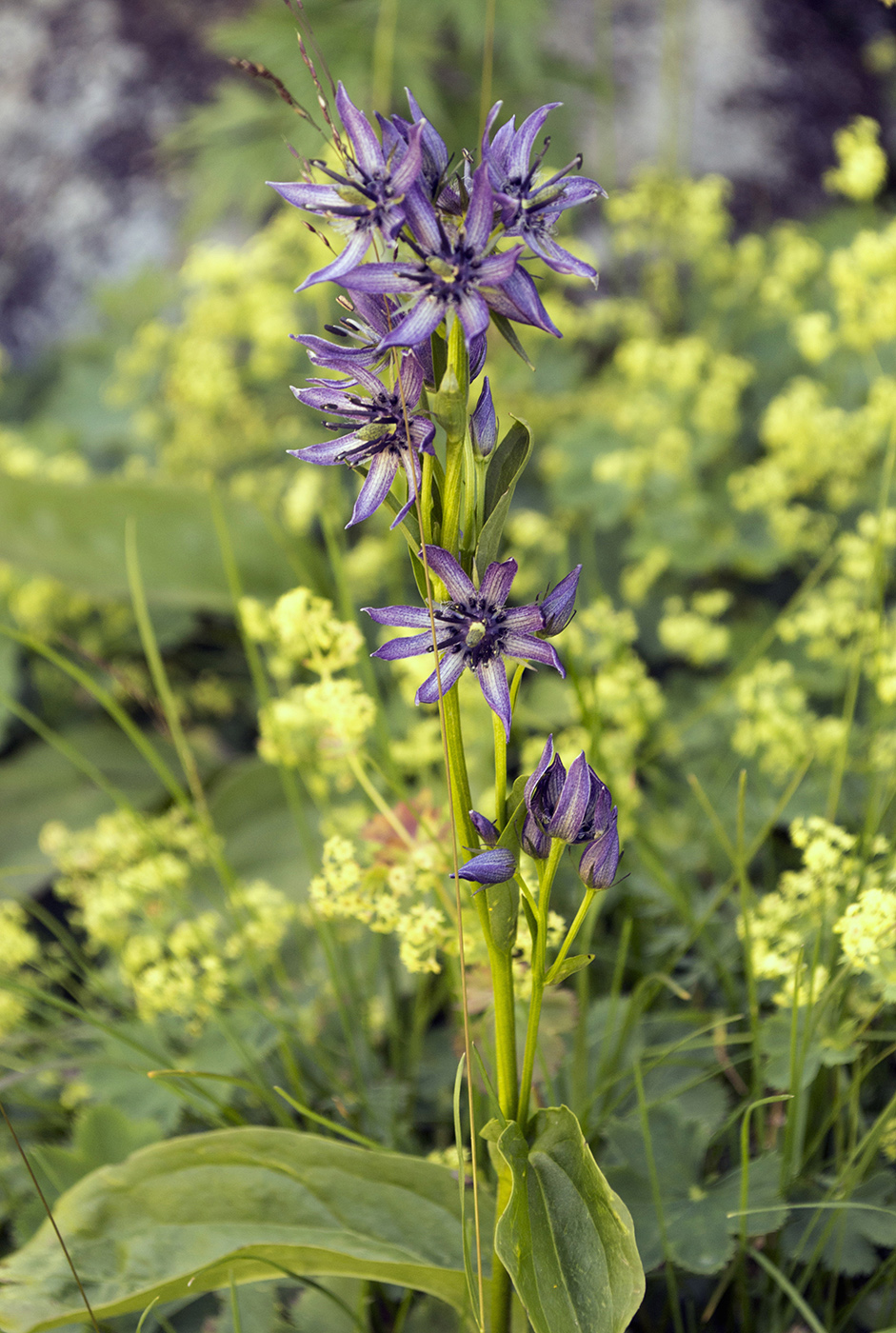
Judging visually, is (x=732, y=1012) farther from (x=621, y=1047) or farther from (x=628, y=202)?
(x=628, y=202)

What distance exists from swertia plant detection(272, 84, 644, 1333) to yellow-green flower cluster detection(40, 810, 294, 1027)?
17.9 inches

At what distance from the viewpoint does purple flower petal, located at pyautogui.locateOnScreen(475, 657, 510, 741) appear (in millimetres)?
566

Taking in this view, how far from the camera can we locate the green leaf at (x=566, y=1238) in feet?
1.99

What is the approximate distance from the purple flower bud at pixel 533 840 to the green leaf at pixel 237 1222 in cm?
33

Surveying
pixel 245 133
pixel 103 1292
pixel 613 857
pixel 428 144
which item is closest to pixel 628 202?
pixel 245 133

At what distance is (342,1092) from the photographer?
1029mm

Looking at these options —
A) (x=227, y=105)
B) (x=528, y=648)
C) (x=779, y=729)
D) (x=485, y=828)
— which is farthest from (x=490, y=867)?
(x=227, y=105)

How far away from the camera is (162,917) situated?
122 centimetres

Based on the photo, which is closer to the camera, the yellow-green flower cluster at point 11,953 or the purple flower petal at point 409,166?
the purple flower petal at point 409,166

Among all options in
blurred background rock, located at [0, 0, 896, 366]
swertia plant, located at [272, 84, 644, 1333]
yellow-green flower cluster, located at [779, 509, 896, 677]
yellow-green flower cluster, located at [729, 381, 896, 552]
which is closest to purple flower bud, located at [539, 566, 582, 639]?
swertia plant, located at [272, 84, 644, 1333]

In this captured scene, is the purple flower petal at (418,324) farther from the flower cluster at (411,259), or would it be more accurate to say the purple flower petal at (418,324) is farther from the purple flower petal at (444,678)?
the purple flower petal at (444,678)

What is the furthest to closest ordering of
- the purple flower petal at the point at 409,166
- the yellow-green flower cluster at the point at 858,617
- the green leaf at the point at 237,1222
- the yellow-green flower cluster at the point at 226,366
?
the yellow-green flower cluster at the point at 226,366
the yellow-green flower cluster at the point at 858,617
the green leaf at the point at 237,1222
the purple flower petal at the point at 409,166

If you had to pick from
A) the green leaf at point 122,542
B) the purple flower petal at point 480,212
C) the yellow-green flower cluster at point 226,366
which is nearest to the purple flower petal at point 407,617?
the purple flower petal at point 480,212

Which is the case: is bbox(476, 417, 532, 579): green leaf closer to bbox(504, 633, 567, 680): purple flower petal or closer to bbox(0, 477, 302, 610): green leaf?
bbox(504, 633, 567, 680): purple flower petal
